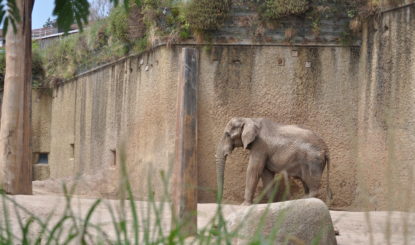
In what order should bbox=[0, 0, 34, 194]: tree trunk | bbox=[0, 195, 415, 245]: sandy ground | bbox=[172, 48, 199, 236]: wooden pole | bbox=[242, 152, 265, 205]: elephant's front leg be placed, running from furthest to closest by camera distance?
bbox=[242, 152, 265, 205]: elephant's front leg < bbox=[0, 0, 34, 194]: tree trunk < bbox=[172, 48, 199, 236]: wooden pole < bbox=[0, 195, 415, 245]: sandy ground

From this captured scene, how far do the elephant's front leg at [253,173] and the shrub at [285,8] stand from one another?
8.11ft

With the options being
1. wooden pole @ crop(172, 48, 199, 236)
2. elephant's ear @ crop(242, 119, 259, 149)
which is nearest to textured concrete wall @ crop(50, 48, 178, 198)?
elephant's ear @ crop(242, 119, 259, 149)

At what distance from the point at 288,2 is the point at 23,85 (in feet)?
14.8

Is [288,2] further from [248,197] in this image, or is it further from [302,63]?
[248,197]

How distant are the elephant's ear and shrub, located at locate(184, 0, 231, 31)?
2054mm

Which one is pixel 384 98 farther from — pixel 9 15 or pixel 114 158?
pixel 9 15

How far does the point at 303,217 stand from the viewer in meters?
7.59

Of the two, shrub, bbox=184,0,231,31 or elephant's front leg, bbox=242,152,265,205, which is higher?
shrub, bbox=184,0,231,31

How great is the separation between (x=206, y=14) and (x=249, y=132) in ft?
7.83

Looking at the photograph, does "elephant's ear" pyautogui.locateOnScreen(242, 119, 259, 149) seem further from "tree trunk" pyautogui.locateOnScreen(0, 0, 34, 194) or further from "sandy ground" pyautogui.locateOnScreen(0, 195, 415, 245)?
"tree trunk" pyautogui.locateOnScreen(0, 0, 34, 194)

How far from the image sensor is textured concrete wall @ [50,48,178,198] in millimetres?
13312

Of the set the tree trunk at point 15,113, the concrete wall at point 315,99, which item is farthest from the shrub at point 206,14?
the tree trunk at point 15,113

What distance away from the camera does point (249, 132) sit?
38.0 ft

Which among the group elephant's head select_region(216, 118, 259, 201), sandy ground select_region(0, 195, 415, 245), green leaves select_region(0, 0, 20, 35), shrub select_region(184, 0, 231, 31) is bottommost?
sandy ground select_region(0, 195, 415, 245)
